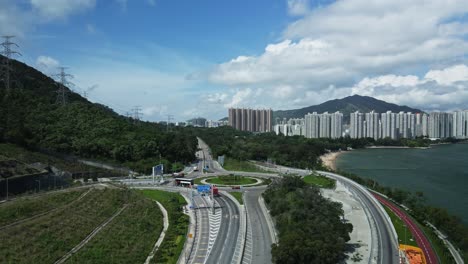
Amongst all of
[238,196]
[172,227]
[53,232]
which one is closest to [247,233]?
[172,227]

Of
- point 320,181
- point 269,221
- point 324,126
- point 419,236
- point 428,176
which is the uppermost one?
point 324,126

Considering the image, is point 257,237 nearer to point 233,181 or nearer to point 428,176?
point 233,181

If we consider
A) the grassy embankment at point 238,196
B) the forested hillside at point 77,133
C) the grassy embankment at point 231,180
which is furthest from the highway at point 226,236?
the forested hillside at point 77,133

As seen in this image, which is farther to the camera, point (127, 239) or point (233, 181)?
point (233, 181)

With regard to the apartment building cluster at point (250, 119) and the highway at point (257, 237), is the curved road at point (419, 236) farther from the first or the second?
the apartment building cluster at point (250, 119)

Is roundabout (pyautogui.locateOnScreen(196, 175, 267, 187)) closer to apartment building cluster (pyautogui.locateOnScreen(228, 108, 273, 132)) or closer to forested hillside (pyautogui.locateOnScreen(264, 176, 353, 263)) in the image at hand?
forested hillside (pyautogui.locateOnScreen(264, 176, 353, 263))

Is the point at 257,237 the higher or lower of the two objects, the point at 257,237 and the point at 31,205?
the lower

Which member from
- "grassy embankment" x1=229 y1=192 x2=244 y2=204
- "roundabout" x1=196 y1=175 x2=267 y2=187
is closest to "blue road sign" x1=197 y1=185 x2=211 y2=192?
"grassy embankment" x1=229 y1=192 x2=244 y2=204
